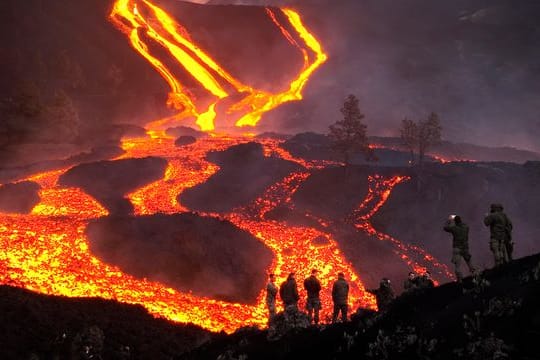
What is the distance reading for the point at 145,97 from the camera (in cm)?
9594

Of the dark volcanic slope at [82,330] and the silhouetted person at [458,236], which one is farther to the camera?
the dark volcanic slope at [82,330]

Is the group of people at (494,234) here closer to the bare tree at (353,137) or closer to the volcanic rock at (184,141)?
the bare tree at (353,137)

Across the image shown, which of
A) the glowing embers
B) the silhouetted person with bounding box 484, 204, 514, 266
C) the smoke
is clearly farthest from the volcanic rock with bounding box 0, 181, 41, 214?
the smoke

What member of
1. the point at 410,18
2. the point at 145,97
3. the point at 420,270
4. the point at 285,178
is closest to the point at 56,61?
the point at 145,97

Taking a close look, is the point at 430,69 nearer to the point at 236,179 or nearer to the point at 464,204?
the point at 464,204

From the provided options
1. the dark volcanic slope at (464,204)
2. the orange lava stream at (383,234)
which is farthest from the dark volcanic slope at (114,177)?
the dark volcanic slope at (464,204)

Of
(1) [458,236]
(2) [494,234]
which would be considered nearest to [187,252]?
(1) [458,236]

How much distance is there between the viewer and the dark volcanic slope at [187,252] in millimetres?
30859

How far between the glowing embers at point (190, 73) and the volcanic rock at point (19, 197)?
44.1m

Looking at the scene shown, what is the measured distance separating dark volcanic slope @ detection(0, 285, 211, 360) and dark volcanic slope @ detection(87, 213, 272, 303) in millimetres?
7194

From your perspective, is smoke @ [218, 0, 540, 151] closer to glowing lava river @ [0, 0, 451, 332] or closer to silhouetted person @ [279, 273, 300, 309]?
glowing lava river @ [0, 0, 451, 332]

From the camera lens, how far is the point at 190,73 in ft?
344

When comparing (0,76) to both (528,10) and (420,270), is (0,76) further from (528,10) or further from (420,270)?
(528,10)

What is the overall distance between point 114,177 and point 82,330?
3492cm
